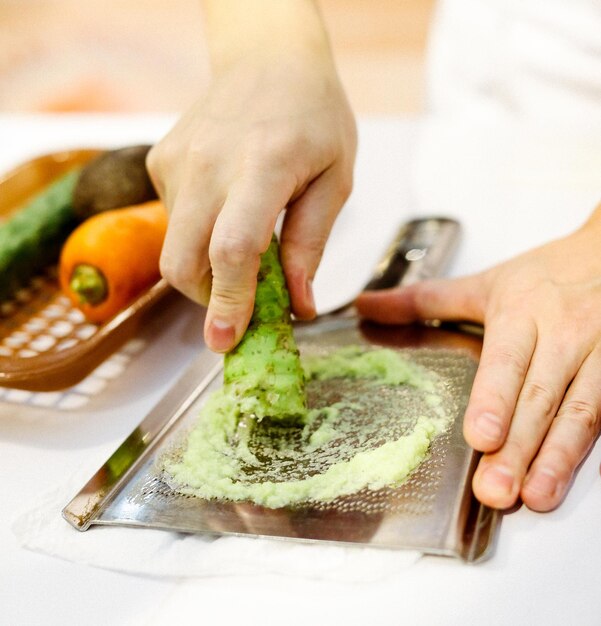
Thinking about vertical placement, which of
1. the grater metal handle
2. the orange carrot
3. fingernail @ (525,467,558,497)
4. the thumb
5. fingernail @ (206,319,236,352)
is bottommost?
the grater metal handle

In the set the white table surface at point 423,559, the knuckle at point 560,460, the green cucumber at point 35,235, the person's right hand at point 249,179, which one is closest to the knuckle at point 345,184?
the person's right hand at point 249,179

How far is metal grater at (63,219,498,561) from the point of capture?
1.77 feet

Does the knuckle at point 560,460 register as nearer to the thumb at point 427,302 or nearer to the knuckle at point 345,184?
the thumb at point 427,302

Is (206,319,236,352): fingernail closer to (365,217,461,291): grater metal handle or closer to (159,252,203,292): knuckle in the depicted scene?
(159,252,203,292): knuckle

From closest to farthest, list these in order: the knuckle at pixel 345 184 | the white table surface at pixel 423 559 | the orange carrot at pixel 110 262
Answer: the white table surface at pixel 423 559, the knuckle at pixel 345 184, the orange carrot at pixel 110 262

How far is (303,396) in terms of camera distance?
673 millimetres

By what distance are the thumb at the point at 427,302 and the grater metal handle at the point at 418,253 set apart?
0.18 ft

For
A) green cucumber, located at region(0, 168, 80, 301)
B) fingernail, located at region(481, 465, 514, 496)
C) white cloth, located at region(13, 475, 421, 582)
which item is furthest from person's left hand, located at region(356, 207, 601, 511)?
green cucumber, located at region(0, 168, 80, 301)

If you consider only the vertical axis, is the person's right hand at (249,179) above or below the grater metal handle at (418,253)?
above

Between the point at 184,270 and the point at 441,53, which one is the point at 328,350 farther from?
the point at 441,53

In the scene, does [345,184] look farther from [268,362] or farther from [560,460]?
[560,460]

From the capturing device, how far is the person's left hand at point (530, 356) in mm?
570

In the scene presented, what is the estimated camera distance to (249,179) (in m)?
0.63

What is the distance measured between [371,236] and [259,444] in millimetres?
497
